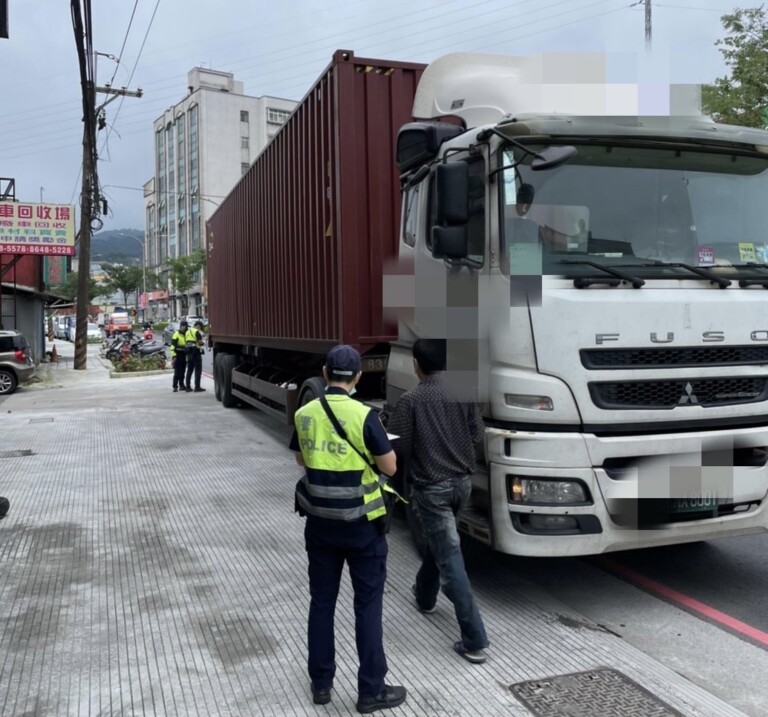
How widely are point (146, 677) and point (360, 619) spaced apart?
46.0 inches

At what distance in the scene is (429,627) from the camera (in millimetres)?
4059

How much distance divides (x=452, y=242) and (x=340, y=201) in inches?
88.7

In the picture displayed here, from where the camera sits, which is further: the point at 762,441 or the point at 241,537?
the point at 241,537

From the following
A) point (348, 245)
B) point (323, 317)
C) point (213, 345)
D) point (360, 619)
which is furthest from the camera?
point (213, 345)

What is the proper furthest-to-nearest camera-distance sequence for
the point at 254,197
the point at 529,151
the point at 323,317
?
the point at 254,197 → the point at 323,317 → the point at 529,151

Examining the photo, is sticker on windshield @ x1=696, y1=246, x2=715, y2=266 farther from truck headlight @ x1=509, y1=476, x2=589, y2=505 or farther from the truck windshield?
truck headlight @ x1=509, y1=476, x2=589, y2=505

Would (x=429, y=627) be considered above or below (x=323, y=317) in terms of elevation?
below

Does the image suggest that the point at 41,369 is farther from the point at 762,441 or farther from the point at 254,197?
the point at 762,441

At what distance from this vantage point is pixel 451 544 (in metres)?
3.67

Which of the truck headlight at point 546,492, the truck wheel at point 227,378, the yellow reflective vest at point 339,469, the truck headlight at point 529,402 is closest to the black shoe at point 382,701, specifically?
the yellow reflective vest at point 339,469

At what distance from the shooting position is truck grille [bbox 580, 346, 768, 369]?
3908 mm

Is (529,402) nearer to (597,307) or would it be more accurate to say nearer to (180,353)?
(597,307)

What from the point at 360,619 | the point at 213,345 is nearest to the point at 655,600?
the point at 360,619

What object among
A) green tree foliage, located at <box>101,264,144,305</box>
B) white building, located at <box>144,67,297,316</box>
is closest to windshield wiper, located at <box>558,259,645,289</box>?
white building, located at <box>144,67,297,316</box>
